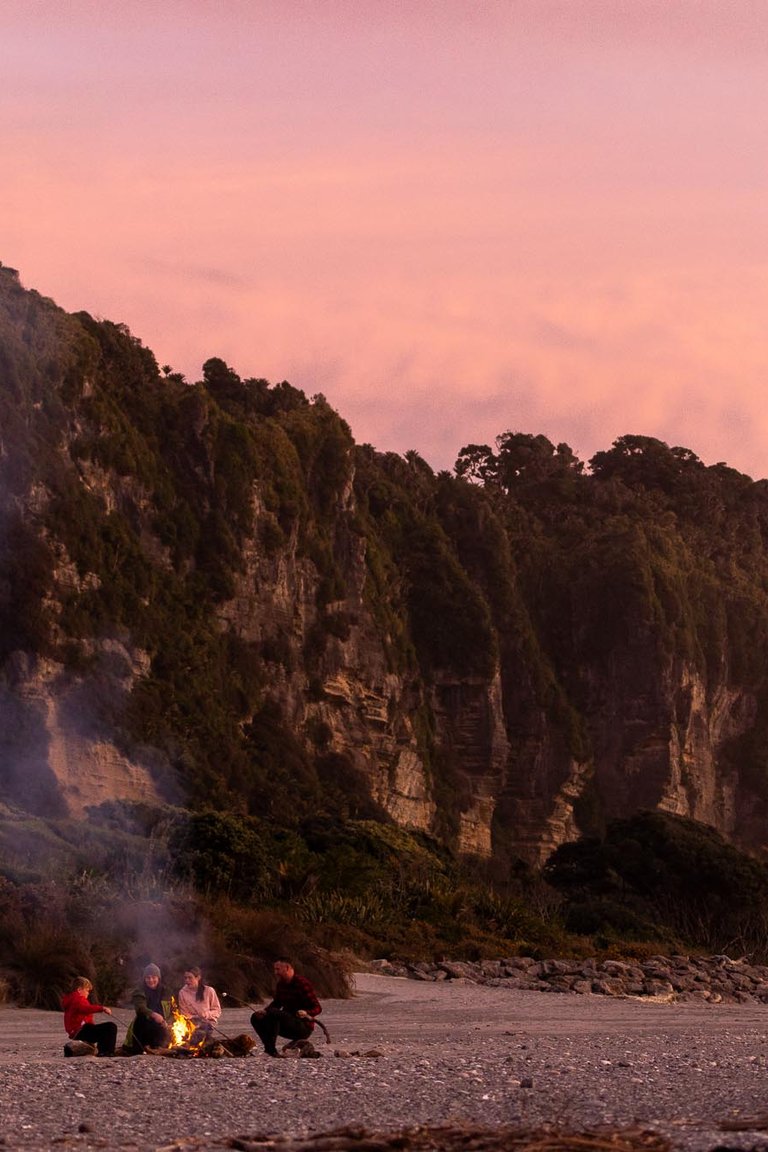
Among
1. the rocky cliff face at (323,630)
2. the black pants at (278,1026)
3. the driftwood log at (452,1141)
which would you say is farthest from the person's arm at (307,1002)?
the rocky cliff face at (323,630)

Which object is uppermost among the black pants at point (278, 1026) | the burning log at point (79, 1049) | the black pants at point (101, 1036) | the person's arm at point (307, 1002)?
the person's arm at point (307, 1002)

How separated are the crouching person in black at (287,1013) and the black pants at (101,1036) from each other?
121 centimetres

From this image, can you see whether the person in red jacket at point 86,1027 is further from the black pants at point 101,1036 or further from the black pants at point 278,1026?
the black pants at point 278,1026

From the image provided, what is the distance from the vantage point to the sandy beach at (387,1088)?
38.3 feet

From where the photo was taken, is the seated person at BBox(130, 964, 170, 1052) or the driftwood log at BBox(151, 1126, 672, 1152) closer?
the driftwood log at BBox(151, 1126, 672, 1152)

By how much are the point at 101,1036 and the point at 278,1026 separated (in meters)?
1.51

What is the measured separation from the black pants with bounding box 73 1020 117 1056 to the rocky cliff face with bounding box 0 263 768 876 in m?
39.7

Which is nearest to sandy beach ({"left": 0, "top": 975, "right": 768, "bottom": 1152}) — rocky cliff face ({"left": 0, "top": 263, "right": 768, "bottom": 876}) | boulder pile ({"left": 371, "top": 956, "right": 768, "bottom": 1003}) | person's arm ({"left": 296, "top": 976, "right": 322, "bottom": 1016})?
person's arm ({"left": 296, "top": 976, "right": 322, "bottom": 1016})

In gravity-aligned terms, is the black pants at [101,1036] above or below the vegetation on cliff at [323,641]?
below

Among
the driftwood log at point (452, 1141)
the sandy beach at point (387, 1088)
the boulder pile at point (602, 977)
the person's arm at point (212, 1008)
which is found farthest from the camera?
the boulder pile at point (602, 977)

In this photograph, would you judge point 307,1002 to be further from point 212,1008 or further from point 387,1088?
point 387,1088

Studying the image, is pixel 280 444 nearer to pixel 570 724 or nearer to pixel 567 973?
pixel 570 724

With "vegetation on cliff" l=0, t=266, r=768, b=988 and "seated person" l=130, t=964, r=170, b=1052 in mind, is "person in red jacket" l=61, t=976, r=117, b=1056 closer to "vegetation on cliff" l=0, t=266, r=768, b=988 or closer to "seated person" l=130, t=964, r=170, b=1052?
"seated person" l=130, t=964, r=170, b=1052

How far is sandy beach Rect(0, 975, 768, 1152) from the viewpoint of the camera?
11688mm
